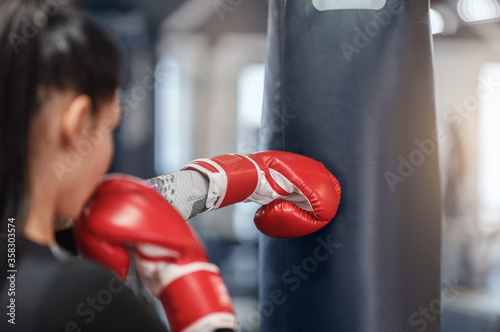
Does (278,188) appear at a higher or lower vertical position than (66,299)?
higher

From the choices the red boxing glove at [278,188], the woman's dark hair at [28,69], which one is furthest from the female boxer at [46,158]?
the red boxing glove at [278,188]

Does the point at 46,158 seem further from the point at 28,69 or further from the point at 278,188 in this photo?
the point at 278,188

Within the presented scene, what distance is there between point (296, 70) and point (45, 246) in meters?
0.59

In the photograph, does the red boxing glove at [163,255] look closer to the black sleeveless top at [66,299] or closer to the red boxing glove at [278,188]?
the black sleeveless top at [66,299]

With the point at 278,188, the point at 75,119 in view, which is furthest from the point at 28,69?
the point at 278,188

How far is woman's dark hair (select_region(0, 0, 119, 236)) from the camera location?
55cm

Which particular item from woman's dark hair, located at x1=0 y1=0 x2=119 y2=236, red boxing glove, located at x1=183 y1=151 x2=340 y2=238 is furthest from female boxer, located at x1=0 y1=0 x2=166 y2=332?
red boxing glove, located at x1=183 y1=151 x2=340 y2=238

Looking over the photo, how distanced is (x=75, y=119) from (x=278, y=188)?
450mm

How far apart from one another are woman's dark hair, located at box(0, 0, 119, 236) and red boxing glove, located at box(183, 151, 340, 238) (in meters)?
0.34

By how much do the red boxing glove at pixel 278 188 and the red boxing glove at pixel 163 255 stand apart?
0.25 m

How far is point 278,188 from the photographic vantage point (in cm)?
92

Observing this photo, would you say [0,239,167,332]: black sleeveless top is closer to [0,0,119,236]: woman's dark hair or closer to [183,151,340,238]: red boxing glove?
[0,0,119,236]: woman's dark hair

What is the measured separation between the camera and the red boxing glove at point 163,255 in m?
0.60

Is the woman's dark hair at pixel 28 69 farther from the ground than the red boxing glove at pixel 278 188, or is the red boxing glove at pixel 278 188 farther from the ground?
the woman's dark hair at pixel 28 69
